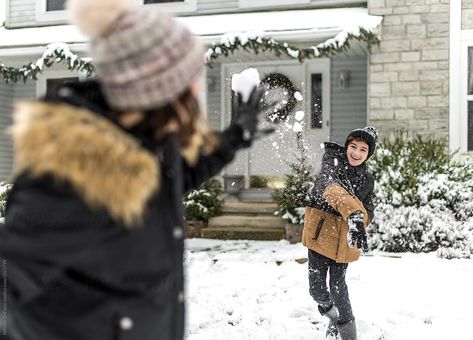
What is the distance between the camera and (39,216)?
61.8 inches

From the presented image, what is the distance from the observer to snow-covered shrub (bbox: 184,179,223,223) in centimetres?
988

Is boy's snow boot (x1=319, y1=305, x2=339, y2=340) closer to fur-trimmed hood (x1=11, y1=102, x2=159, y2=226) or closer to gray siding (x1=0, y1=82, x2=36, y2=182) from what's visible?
fur-trimmed hood (x1=11, y1=102, x2=159, y2=226)

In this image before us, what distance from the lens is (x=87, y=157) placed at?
1.56 meters

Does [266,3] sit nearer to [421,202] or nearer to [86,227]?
[421,202]

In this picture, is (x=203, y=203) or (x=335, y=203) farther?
(x=203, y=203)

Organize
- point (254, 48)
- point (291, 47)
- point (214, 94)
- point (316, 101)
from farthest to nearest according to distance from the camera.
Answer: point (214, 94)
point (316, 101)
point (254, 48)
point (291, 47)

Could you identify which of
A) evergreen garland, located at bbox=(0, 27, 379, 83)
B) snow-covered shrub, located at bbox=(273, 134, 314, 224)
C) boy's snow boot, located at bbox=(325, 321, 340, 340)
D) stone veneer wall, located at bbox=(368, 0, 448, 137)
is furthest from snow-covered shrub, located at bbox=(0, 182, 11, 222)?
boy's snow boot, located at bbox=(325, 321, 340, 340)

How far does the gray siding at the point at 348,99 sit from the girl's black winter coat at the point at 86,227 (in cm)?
1046

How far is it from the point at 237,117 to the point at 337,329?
8.78 feet

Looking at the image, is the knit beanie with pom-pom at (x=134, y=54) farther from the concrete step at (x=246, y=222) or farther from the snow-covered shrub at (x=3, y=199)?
the snow-covered shrub at (x=3, y=199)

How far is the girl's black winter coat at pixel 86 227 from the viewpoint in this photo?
156cm

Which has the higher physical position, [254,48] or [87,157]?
[254,48]

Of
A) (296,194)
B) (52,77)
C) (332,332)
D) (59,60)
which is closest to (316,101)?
(296,194)

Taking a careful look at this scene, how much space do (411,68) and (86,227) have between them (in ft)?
32.7
